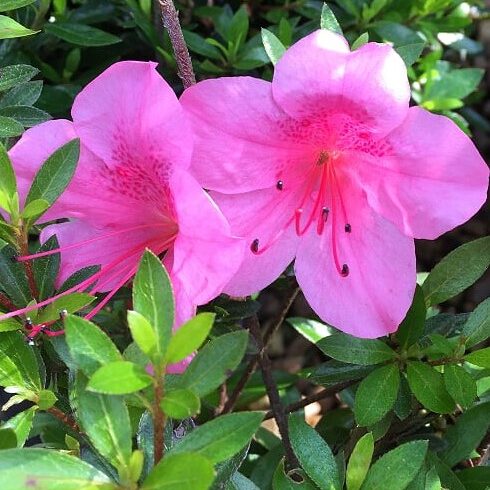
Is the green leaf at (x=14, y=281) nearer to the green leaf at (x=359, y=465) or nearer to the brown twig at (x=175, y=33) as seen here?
the brown twig at (x=175, y=33)

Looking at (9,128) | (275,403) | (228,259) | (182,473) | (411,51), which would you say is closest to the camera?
(182,473)

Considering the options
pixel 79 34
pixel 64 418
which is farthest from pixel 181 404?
pixel 79 34

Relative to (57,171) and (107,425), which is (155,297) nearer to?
(107,425)

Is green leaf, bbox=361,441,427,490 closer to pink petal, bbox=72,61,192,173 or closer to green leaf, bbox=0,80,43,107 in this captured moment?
pink petal, bbox=72,61,192,173

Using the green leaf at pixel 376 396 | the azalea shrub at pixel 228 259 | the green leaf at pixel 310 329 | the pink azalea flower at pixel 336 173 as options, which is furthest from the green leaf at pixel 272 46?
the green leaf at pixel 310 329

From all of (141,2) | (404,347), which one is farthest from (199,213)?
(141,2)

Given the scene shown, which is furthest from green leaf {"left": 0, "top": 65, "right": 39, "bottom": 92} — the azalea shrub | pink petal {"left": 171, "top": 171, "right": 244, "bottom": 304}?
pink petal {"left": 171, "top": 171, "right": 244, "bottom": 304}
